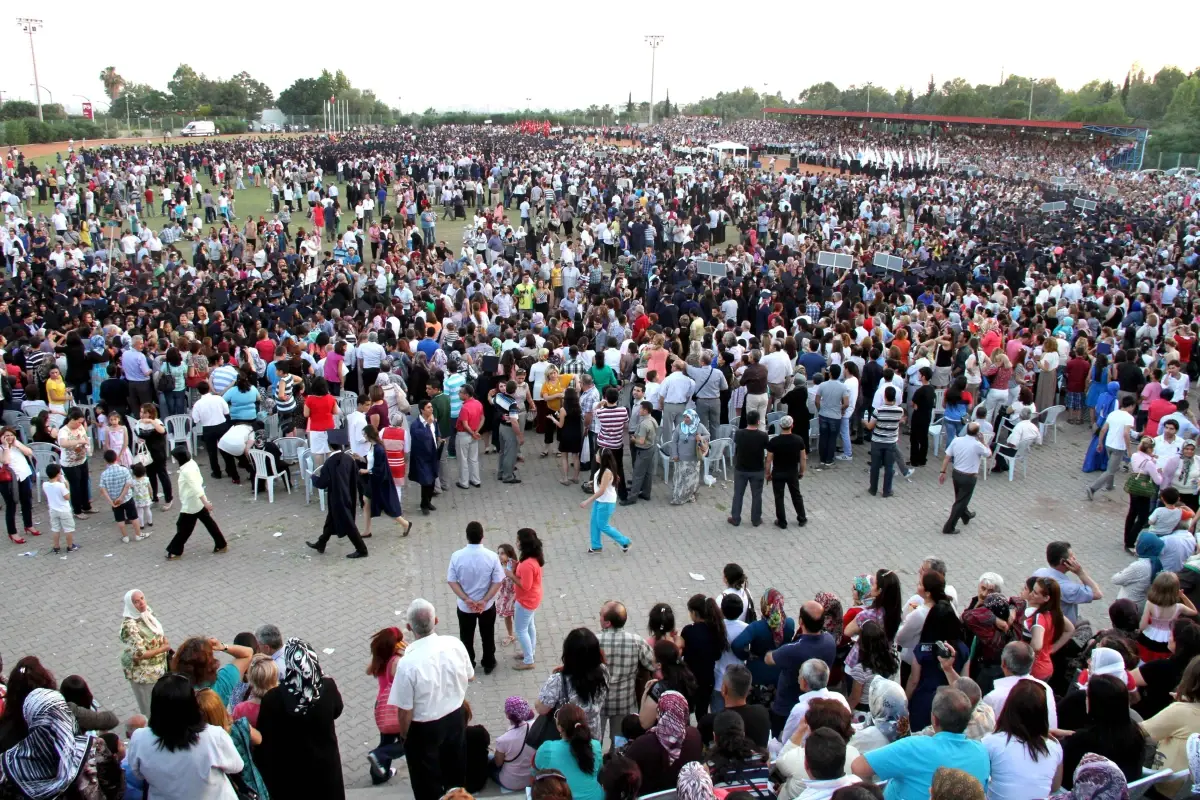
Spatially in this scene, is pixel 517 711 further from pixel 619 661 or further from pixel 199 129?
pixel 199 129

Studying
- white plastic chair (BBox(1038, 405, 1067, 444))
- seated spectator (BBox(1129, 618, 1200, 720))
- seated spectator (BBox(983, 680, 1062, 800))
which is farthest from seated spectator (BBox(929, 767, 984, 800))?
white plastic chair (BBox(1038, 405, 1067, 444))

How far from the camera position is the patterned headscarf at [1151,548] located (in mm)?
6930

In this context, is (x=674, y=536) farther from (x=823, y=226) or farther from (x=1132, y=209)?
(x=1132, y=209)

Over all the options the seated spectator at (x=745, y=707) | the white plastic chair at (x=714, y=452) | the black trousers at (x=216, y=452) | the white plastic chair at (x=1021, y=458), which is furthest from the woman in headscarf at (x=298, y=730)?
the white plastic chair at (x=1021, y=458)

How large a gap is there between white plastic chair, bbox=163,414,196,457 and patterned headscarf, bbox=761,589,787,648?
27.0ft

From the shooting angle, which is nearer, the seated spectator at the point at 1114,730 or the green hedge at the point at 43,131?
the seated spectator at the point at 1114,730

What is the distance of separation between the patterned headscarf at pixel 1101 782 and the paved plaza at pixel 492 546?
3.92m

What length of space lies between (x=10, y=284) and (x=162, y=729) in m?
16.5

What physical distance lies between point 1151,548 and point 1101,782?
3.48 meters

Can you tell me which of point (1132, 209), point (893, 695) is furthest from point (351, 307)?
point (1132, 209)

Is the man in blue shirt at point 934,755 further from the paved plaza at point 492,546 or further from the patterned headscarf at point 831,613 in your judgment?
the paved plaza at point 492,546

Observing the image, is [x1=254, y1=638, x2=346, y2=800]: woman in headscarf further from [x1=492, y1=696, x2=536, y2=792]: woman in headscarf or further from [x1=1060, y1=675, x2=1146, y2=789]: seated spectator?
[x1=1060, y1=675, x2=1146, y2=789]: seated spectator

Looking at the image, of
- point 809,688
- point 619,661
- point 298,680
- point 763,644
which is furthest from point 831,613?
point 298,680

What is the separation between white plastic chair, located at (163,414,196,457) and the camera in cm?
1142
